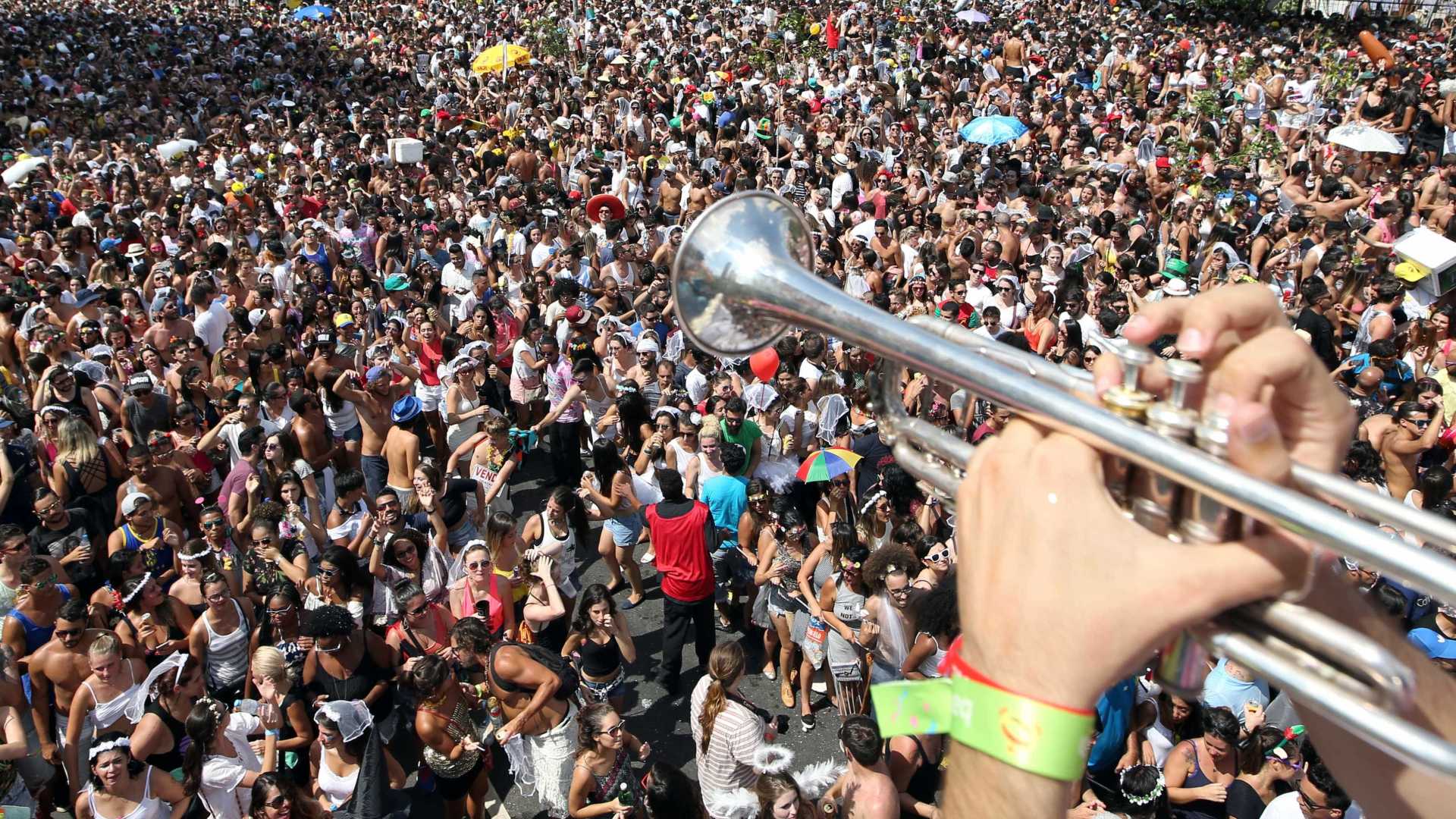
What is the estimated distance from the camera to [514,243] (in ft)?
39.5

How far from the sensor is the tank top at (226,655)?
227 inches

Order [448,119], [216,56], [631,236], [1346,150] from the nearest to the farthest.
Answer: [631,236]
[1346,150]
[448,119]
[216,56]

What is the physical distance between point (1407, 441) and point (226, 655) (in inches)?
309

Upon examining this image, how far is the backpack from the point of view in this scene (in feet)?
16.8

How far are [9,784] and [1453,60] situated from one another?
22.5m

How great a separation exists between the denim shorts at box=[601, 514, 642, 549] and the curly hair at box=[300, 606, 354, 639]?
2.06m

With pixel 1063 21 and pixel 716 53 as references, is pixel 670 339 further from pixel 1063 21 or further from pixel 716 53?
pixel 1063 21

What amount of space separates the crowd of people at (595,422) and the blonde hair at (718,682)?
25mm

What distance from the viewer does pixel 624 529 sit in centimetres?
709

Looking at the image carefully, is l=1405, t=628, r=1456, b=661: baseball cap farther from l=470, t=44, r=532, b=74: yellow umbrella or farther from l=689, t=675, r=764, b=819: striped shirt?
l=470, t=44, r=532, b=74: yellow umbrella

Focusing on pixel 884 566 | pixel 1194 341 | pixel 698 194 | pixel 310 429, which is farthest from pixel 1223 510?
pixel 698 194

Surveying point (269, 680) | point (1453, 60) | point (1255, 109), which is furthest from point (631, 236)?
point (1453, 60)

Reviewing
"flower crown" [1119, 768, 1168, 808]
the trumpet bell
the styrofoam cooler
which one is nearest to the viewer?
the trumpet bell

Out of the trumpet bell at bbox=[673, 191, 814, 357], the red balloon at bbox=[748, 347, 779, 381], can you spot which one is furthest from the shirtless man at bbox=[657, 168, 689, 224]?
the trumpet bell at bbox=[673, 191, 814, 357]
